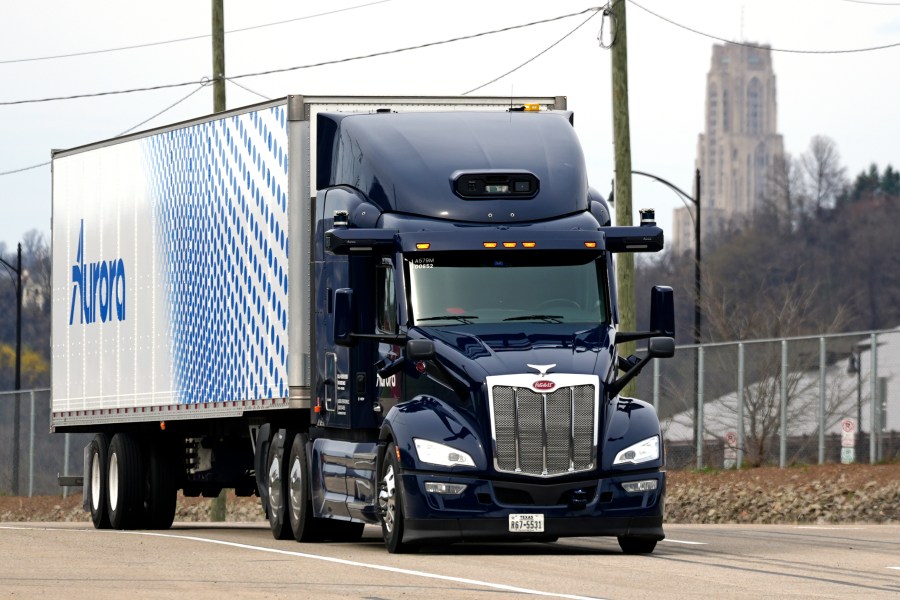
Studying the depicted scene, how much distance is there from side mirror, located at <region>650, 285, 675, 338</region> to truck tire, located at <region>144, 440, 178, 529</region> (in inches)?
353

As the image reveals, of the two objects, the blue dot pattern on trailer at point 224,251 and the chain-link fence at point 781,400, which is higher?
the blue dot pattern on trailer at point 224,251

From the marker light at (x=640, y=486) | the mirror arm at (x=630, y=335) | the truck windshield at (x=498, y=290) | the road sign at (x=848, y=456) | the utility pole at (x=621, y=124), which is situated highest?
the utility pole at (x=621, y=124)

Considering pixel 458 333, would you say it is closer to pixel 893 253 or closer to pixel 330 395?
pixel 330 395

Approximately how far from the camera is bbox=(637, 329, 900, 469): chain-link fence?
3369 cm

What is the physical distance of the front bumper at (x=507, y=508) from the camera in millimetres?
17719

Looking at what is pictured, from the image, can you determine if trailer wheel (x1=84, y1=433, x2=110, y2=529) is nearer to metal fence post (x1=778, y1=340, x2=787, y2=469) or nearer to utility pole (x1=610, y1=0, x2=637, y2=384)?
utility pole (x1=610, y1=0, x2=637, y2=384)

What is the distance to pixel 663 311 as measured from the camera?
19.0 m

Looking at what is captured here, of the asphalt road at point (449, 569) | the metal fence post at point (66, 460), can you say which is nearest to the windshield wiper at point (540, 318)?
the asphalt road at point (449, 569)

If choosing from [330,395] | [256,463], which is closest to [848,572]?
[330,395]

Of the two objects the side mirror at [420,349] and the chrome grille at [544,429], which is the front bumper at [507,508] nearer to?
the chrome grille at [544,429]

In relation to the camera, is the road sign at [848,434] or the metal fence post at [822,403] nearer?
the road sign at [848,434]

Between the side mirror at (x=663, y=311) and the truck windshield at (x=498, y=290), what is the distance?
1.52ft

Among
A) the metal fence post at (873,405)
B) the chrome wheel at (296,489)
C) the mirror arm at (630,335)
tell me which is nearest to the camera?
the mirror arm at (630,335)

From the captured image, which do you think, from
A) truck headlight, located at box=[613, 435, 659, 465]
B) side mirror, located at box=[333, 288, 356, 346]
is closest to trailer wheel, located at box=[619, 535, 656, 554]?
truck headlight, located at box=[613, 435, 659, 465]
